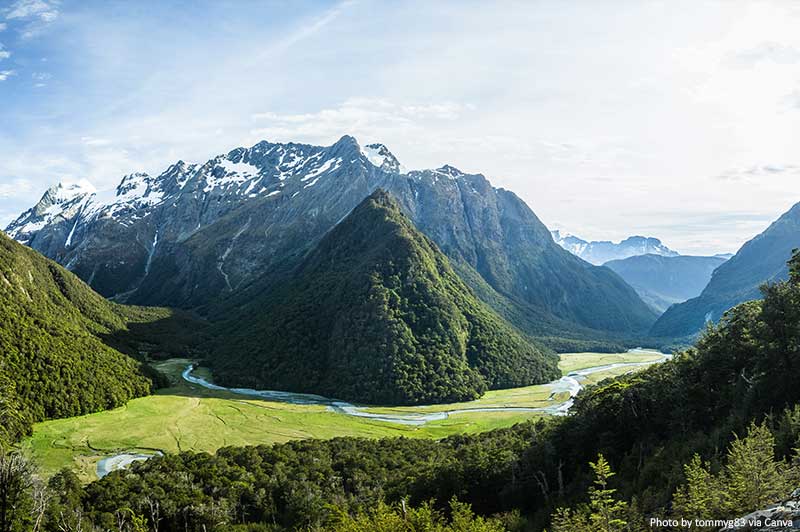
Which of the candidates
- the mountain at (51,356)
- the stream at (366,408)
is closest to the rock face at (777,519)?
the stream at (366,408)

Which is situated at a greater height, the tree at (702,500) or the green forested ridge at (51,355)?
the green forested ridge at (51,355)

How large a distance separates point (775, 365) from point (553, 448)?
26021mm

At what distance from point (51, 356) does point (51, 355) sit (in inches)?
25.1

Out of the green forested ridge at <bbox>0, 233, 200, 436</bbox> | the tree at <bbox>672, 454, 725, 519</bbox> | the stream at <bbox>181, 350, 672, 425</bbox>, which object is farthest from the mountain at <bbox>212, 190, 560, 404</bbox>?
the tree at <bbox>672, 454, 725, 519</bbox>

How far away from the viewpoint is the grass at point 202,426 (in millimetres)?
98500

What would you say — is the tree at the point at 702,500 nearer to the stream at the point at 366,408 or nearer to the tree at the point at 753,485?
the tree at the point at 753,485

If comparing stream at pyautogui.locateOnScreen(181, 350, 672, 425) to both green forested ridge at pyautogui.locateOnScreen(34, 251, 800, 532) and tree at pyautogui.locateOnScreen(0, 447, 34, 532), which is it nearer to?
green forested ridge at pyautogui.locateOnScreen(34, 251, 800, 532)

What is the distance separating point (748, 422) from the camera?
42.8 m

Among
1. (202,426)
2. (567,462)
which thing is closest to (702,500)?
(567,462)

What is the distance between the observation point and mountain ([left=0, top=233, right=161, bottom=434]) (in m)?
116

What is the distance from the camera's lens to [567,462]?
60.6m

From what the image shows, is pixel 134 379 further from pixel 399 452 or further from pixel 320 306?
pixel 399 452

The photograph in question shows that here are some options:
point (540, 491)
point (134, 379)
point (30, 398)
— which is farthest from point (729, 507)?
point (134, 379)

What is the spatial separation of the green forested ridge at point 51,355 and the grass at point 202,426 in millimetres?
5203
